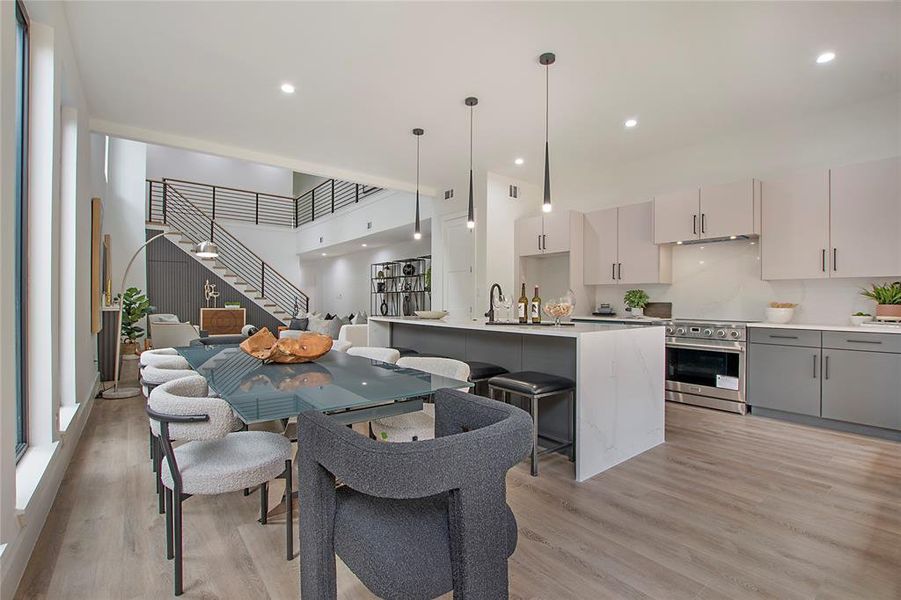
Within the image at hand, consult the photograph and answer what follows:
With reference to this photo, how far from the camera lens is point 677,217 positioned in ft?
15.4

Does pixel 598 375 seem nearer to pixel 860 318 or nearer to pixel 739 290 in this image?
pixel 860 318

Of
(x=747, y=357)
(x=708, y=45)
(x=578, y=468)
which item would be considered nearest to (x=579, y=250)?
(x=747, y=357)

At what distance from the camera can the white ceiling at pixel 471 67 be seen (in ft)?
8.82

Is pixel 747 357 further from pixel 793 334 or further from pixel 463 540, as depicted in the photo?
pixel 463 540

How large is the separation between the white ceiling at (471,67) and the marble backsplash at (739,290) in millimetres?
1309

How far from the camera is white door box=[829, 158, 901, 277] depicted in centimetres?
351

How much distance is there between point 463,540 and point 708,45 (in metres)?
3.49

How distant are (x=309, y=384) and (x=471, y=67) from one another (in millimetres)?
2656

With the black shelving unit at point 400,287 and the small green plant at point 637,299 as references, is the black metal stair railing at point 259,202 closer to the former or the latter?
the black shelving unit at point 400,287

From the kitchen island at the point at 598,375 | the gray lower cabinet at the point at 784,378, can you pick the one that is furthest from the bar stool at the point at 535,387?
the gray lower cabinet at the point at 784,378

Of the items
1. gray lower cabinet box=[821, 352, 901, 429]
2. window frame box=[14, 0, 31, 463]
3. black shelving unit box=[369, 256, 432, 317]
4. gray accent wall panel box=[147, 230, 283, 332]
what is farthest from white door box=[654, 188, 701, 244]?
gray accent wall panel box=[147, 230, 283, 332]

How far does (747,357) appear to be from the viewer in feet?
13.4

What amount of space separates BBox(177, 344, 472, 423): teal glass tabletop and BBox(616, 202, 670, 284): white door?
372 centimetres

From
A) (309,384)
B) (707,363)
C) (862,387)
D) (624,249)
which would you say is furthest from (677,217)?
(309,384)
